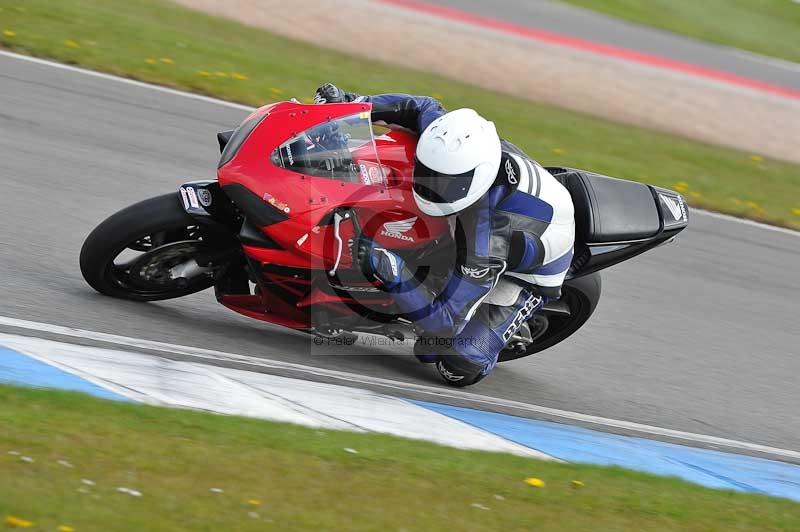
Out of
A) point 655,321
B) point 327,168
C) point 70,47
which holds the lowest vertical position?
point 655,321

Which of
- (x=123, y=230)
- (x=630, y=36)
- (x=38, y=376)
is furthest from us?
(x=630, y=36)

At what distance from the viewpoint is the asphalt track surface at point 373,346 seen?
18.6ft

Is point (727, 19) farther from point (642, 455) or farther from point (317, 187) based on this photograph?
point (317, 187)

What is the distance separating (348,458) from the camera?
4344 mm

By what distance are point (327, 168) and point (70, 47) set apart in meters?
5.60

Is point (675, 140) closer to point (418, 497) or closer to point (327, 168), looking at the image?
point (327, 168)

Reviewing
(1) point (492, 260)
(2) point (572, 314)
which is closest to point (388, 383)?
(1) point (492, 260)

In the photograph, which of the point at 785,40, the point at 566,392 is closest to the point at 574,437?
the point at 566,392

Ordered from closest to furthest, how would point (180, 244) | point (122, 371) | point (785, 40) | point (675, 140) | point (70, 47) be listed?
1. point (122, 371)
2. point (180, 244)
3. point (70, 47)
4. point (675, 140)
5. point (785, 40)

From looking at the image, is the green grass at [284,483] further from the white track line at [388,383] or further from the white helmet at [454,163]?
the white helmet at [454,163]

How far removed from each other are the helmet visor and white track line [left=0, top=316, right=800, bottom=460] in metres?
1.17

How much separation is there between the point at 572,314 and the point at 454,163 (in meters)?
1.66

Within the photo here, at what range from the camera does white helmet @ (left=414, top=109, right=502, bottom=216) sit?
484cm

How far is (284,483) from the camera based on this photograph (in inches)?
156
